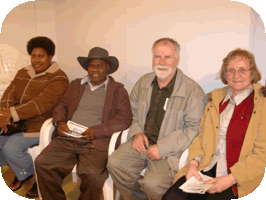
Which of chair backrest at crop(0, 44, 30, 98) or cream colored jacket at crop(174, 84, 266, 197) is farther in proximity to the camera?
chair backrest at crop(0, 44, 30, 98)

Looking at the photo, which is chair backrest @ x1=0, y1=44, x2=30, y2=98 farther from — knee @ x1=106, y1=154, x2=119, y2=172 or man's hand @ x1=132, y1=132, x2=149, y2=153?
man's hand @ x1=132, y1=132, x2=149, y2=153

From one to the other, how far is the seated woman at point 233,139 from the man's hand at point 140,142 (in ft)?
1.25

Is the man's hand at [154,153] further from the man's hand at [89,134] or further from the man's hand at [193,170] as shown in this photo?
the man's hand at [89,134]

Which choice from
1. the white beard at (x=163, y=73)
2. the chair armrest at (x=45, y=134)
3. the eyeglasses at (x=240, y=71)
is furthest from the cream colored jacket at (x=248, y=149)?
the chair armrest at (x=45, y=134)

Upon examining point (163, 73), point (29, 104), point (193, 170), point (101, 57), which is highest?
point (101, 57)

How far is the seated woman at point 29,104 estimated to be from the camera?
1.82 meters

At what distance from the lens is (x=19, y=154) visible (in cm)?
178

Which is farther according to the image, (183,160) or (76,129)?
(76,129)

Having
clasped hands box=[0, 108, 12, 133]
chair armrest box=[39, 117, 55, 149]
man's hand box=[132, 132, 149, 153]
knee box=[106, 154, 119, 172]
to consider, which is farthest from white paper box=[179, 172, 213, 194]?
clasped hands box=[0, 108, 12, 133]

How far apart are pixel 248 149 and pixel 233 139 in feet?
0.35

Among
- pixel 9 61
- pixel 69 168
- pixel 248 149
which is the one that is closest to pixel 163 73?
pixel 248 149

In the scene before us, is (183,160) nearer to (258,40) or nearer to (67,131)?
(67,131)

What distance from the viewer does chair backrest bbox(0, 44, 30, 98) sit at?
8.68 ft

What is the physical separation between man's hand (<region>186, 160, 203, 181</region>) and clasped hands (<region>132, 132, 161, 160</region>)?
0.93ft
